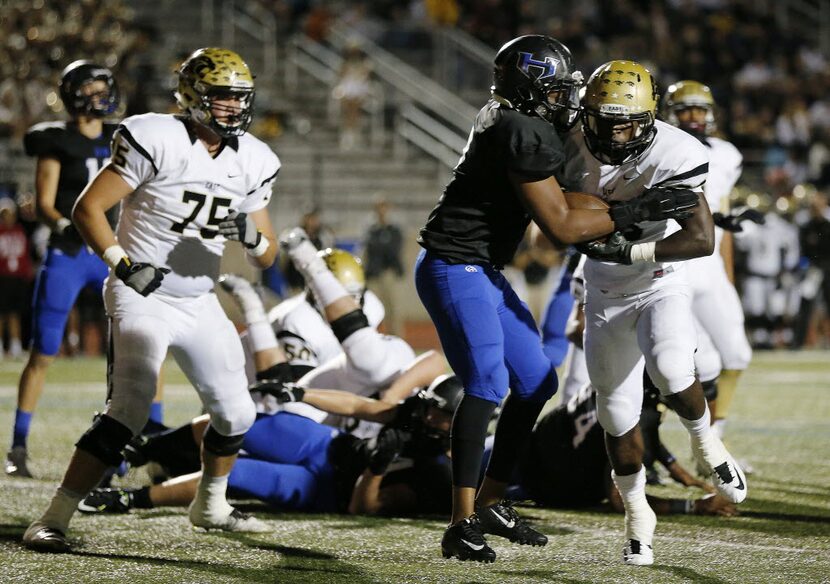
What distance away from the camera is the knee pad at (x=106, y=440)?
3.93 m

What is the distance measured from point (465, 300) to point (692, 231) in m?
0.71

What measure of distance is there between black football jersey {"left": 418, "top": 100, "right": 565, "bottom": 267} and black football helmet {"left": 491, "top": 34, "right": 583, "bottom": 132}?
0.07 metres

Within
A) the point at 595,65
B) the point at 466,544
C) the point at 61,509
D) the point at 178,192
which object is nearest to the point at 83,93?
the point at 178,192

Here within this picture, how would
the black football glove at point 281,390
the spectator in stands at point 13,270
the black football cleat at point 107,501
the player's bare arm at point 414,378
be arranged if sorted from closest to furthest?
the black football glove at point 281,390
the black football cleat at point 107,501
the player's bare arm at point 414,378
the spectator in stands at point 13,270

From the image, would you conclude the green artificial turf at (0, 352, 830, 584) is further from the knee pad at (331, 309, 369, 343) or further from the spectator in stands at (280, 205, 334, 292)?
the spectator in stands at (280, 205, 334, 292)

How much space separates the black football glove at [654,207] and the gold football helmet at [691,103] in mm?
1902

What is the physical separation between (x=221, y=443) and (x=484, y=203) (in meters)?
1.18

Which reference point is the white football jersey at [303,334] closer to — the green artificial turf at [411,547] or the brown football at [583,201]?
the green artificial turf at [411,547]

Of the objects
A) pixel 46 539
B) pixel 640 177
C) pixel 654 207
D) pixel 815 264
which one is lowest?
pixel 46 539

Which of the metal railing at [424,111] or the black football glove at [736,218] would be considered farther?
the metal railing at [424,111]

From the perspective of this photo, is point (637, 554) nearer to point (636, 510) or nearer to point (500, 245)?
point (636, 510)

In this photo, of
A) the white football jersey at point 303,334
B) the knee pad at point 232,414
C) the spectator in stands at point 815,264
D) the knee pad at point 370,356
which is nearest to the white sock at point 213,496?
the knee pad at point 232,414

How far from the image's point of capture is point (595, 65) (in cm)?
1630

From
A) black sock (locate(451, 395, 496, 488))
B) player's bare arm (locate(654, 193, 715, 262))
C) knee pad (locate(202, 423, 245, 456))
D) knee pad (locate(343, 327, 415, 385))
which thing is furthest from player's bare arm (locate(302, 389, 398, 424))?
player's bare arm (locate(654, 193, 715, 262))
